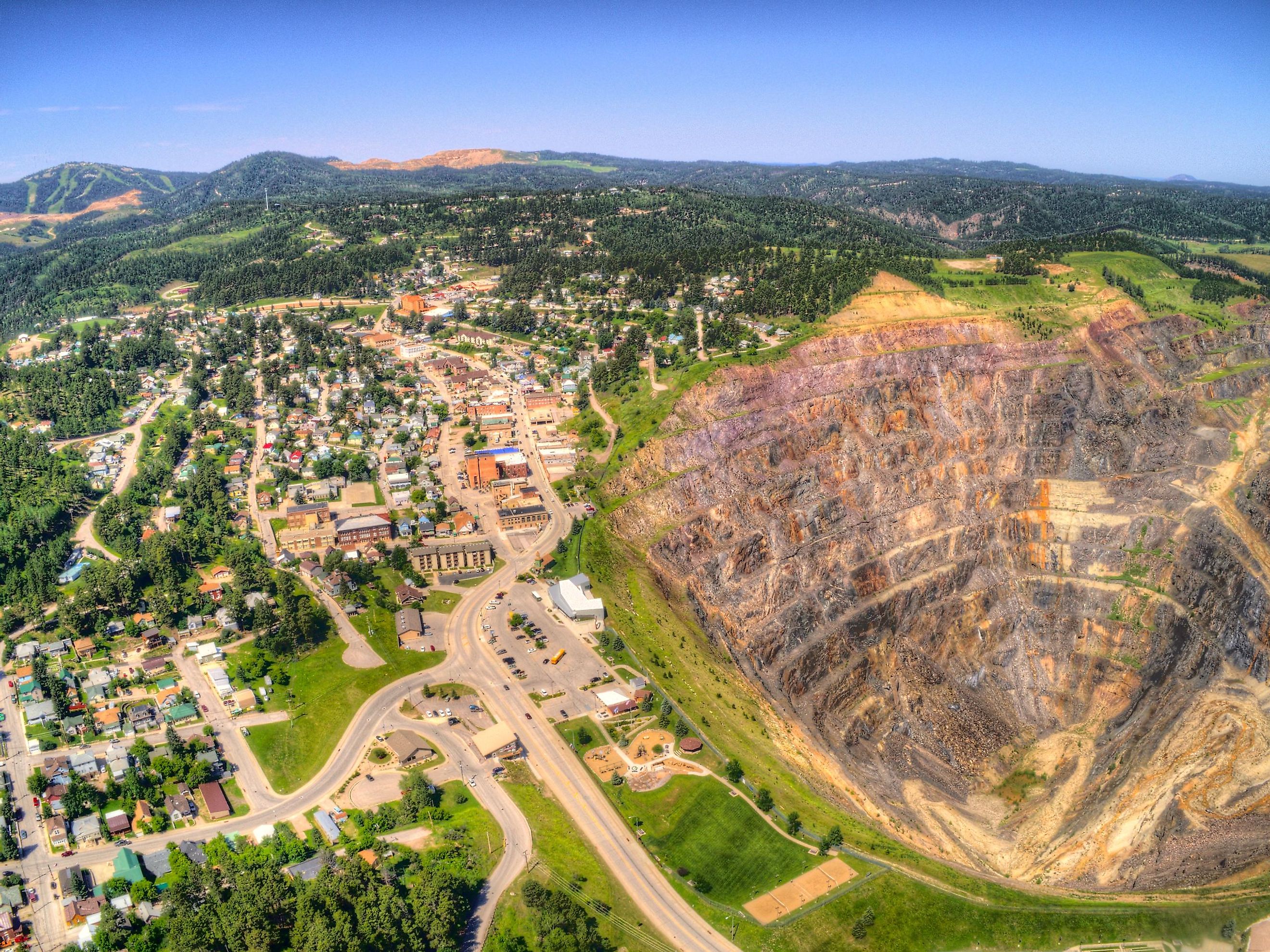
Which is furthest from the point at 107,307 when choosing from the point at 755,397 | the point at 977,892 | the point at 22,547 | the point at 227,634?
the point at 977,892

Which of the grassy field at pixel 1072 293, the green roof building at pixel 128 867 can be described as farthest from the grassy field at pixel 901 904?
the grassy field at pixel 1072 293

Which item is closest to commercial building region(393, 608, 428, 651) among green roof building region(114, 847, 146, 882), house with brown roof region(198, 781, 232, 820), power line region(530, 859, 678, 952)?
house with brown roof region(198, 781, 232, 820)

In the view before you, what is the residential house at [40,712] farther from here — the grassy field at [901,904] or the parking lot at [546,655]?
the grassy field at [901,904]

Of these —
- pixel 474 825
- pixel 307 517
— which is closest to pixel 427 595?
pixel 307 517

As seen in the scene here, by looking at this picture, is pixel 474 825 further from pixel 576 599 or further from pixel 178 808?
pixel 576 599

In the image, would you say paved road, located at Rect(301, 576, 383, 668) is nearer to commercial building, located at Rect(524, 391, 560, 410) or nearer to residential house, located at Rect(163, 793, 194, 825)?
residential house, located at Rect(163, 793, 194, 825)

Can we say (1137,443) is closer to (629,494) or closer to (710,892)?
(629,494)
